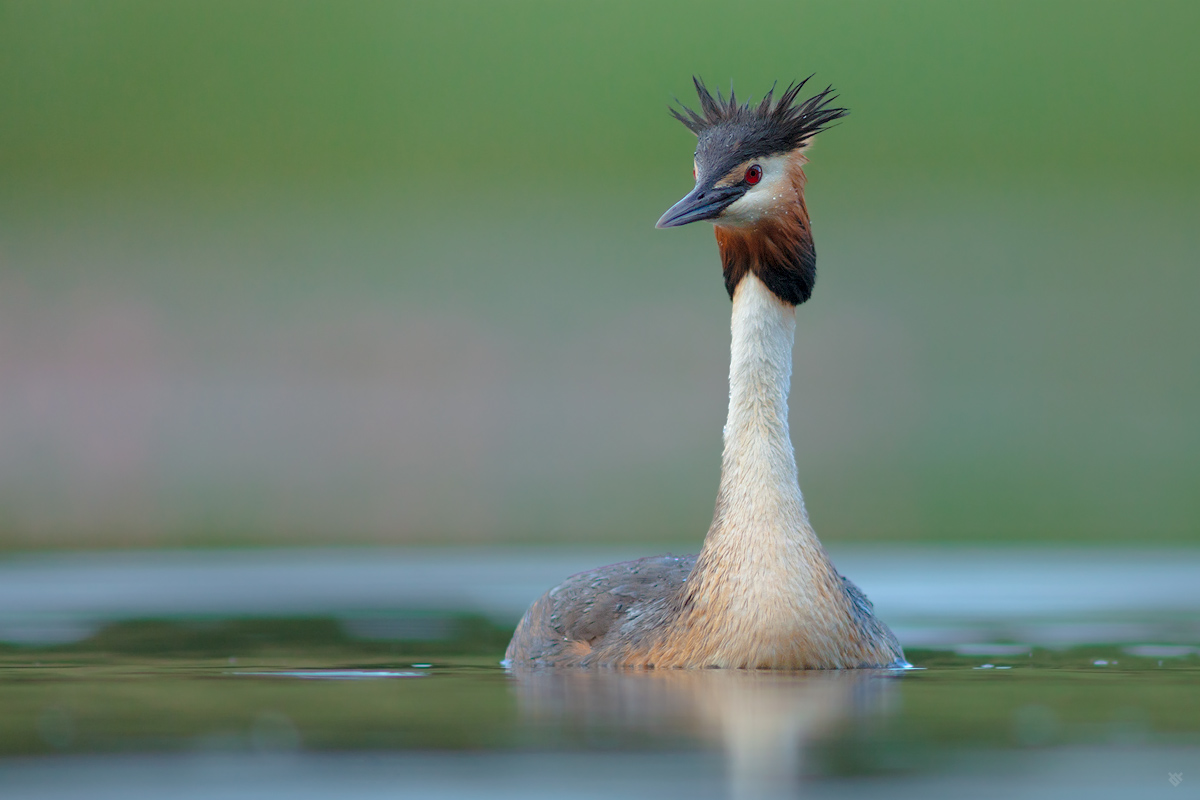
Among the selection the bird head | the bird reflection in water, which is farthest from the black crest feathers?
the bird reflection in water

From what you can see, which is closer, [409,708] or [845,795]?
[845,795]

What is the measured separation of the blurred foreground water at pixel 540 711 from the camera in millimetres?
4305

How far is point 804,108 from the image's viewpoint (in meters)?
7.14

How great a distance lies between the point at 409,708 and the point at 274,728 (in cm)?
65

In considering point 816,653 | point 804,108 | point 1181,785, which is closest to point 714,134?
point 804,108

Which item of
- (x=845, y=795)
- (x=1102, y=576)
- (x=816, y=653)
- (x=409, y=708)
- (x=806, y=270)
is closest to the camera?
(x=845, y=795)

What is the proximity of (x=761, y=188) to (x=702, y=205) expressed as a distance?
0.90 ft

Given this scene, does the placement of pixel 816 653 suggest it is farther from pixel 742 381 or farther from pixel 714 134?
pixel 714 134

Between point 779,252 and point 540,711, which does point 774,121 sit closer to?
point 779,252

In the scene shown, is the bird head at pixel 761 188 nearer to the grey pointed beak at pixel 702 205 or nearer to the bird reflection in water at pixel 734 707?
the grey pointed beak at pixel 702 205

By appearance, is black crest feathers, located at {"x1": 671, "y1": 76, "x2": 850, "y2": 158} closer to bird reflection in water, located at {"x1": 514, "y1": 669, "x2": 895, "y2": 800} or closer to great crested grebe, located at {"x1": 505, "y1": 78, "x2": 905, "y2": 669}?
great crested grebe, located at {"x1": 505, "y1": 78, "x2": 905, "y2": 669}

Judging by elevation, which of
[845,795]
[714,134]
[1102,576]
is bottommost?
[845,795]

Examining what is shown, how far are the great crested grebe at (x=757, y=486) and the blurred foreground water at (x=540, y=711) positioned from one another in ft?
0.62

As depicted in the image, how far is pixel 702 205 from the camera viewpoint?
6.86 meters
